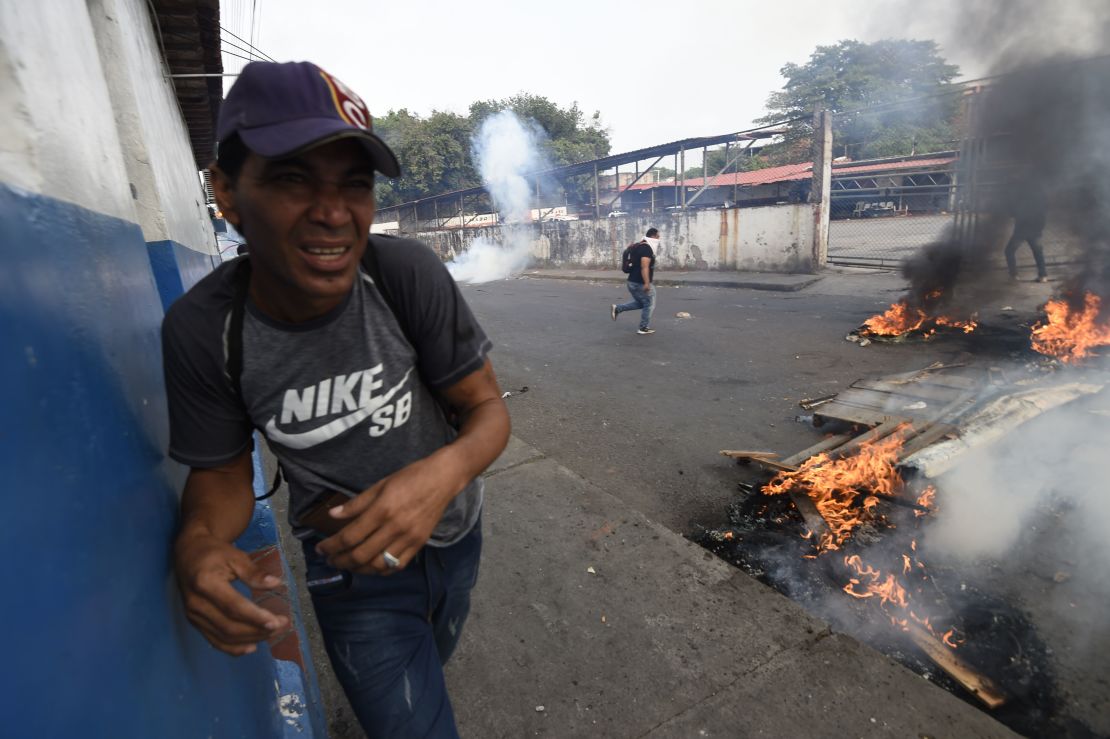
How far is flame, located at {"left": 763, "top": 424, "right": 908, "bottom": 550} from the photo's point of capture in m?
3.44

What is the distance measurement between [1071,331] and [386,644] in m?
8.21

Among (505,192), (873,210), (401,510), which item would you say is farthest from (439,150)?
(401,510)

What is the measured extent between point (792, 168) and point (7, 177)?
29.0m

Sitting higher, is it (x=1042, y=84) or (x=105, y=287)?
A: (x=1042, y=84)

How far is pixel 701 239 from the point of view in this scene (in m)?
16.9

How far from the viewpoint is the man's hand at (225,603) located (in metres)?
1.07

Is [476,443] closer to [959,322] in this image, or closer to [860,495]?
[860,495]

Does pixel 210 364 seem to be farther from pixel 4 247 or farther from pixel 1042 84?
pixel 1042 84

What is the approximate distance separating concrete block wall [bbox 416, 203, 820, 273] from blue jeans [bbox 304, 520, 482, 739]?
14.7m

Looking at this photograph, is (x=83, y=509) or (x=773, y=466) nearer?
(x=83, y=509)

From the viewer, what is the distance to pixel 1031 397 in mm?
4234


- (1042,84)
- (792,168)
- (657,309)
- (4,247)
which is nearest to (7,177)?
(4,247)

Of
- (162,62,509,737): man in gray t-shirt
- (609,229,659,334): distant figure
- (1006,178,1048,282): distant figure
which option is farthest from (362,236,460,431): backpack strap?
(1006,178,1048,282): distant figure

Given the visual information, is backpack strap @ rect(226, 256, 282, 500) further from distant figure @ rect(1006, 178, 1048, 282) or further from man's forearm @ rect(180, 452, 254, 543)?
distant figure @ rect(1006, 178, 1048, 282)
